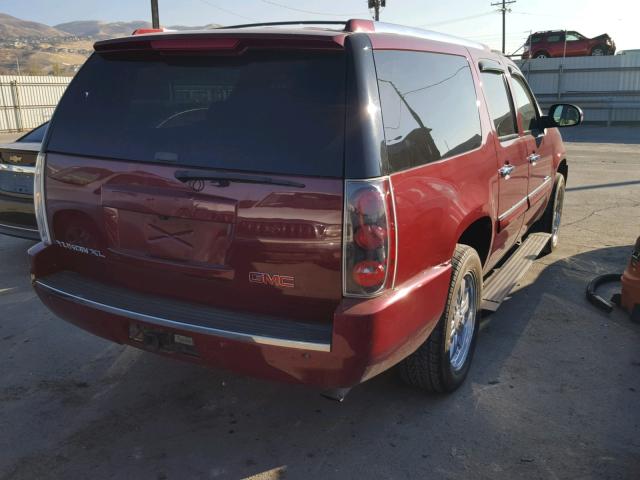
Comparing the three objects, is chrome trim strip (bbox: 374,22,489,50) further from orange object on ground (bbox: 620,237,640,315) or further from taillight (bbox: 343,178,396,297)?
orange object on ground (bbox: 620,237,640,315)

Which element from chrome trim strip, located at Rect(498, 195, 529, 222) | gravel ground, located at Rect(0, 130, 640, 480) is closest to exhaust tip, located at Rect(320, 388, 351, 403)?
gravel ground, located at Rect(0, 130, 640, 480)

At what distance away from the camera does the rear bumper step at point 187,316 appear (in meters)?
2.40

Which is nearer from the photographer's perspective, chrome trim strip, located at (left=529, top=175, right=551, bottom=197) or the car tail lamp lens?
the car tail lamp lens

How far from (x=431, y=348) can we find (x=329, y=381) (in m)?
0.84

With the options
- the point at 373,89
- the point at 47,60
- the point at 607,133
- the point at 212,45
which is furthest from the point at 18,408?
the point at 47,60

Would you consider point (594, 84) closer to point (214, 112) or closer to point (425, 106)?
point (425, 106)

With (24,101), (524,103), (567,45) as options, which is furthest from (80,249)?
(567,45)

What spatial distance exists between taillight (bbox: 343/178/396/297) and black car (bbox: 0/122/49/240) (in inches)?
160

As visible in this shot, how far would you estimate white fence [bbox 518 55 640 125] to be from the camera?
2736cm

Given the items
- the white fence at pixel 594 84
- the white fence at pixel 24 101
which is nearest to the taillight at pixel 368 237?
the white fence at pixel 594 84

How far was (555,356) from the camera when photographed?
3852 mm

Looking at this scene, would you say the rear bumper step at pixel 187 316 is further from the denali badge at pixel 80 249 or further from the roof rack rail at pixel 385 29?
the roof rack rail at pixel 385 29

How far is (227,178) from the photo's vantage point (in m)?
2.44

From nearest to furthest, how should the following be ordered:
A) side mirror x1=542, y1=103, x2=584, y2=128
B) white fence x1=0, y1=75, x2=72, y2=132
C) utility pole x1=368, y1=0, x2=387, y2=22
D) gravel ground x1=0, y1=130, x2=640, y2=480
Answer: gravel ground x1=0, y1=130, x2=640, y2=480, side mirror x1=542, y1=103, x2=584, y2=128, white fence x1=0, y1=75, x2=72, y2=132, utility pole x1=368, y1=0, x2=387, y2=22
